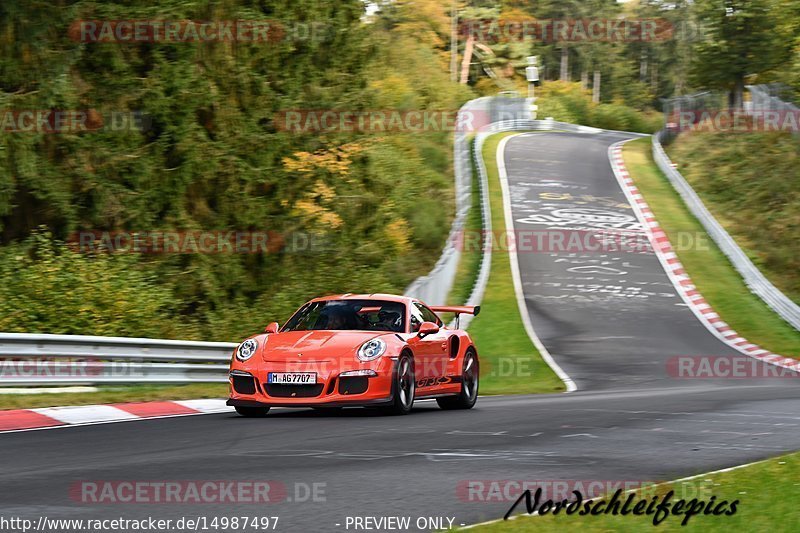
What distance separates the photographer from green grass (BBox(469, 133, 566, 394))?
2133 cm

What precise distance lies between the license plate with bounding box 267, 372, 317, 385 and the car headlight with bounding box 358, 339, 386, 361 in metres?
0.55

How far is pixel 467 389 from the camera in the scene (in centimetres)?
1464

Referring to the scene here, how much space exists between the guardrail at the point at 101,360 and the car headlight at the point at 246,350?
11.0ft

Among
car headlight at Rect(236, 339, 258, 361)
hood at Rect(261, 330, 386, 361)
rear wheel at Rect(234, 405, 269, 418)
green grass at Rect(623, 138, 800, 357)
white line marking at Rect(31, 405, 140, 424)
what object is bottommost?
green grass at Rect(623, 138, 800, 357)

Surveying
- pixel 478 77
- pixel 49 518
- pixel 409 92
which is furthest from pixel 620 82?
pixel 49 518

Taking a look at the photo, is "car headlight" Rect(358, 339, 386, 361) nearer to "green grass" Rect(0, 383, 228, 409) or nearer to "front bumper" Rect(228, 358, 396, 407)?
"front bumper" Rect(228, 358, 396, 407)

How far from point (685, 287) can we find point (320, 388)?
21728 millimetres

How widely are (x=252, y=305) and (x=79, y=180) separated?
17.8 ft

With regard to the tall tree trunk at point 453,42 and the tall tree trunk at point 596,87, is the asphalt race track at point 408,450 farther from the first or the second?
the tall tree trunk at point 596,87
